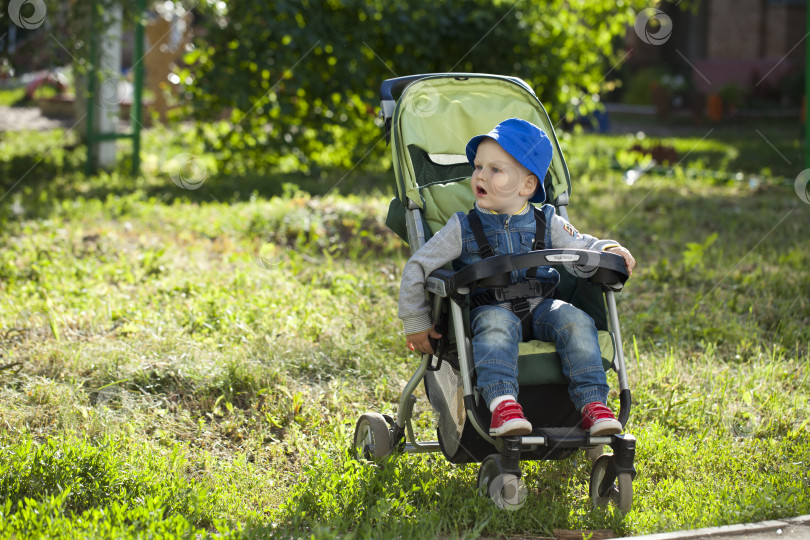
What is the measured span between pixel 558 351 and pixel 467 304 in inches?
14.3

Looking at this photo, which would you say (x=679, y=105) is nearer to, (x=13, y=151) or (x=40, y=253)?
(x=13, y=151)

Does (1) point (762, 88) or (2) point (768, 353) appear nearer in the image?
(2) point (768, 353)

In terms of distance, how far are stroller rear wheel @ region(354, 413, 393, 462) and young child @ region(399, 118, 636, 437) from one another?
1.36 ft

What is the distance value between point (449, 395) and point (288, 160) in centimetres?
755

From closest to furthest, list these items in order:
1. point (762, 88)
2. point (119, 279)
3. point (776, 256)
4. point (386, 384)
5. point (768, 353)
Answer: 1. point (386, 384)
2. point (768, 353)
3. point (119, 279)
4. point (776, 256)
5. point (762, 88)

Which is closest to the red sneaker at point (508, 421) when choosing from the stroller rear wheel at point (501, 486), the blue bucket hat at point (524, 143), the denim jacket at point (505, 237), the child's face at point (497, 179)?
the stroller rear wheel at point (501, 486)

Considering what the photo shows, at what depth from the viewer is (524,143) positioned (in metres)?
→ 3.35

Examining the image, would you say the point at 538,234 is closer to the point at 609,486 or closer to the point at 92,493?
the point at 609,486

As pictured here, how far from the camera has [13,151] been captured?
10.7 metres

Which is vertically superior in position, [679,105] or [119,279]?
[679,105]

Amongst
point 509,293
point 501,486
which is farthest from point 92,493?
point 509,293

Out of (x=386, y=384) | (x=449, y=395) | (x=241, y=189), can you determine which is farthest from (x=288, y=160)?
(x=449, y=395)

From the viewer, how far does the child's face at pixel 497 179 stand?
11.0 feet

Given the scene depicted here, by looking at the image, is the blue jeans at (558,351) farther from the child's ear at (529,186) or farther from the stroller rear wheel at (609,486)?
the child's ear at (529,186)
